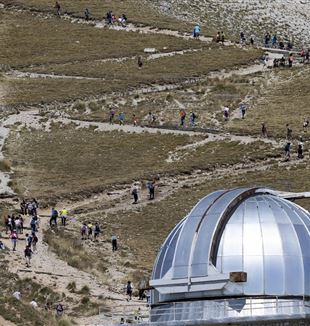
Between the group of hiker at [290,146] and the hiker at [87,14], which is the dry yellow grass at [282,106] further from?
the hiker at [87,14]

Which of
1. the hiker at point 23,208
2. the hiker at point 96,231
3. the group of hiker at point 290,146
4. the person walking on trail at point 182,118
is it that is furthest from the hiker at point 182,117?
the hiker at point 96,231

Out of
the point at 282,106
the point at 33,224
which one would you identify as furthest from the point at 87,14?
the point at 33,224

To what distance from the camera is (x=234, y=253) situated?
4325 cm

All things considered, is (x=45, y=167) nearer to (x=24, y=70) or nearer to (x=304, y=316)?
(x=24, y=70)

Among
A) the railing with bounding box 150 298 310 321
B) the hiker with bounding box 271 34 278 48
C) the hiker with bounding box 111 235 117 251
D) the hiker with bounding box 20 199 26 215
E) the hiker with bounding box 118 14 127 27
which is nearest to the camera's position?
the railing with bounding box 150 298 310 321

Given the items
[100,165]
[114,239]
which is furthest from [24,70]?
[114,239]

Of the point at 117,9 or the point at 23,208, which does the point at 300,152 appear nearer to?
the point at 23,208

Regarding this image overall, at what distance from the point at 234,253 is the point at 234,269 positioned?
0.47 m

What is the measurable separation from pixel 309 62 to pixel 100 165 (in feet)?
118

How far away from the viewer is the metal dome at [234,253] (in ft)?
140

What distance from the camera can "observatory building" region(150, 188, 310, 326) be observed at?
42156 millimetres

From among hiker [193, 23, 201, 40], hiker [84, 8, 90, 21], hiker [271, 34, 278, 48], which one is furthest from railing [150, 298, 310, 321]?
hiker [84, 8, 90, 21]

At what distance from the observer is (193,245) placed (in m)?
43.5

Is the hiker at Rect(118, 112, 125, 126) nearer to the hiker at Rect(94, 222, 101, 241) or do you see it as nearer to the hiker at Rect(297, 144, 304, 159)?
the hiker at Rect(297, 144, 304, 159)
